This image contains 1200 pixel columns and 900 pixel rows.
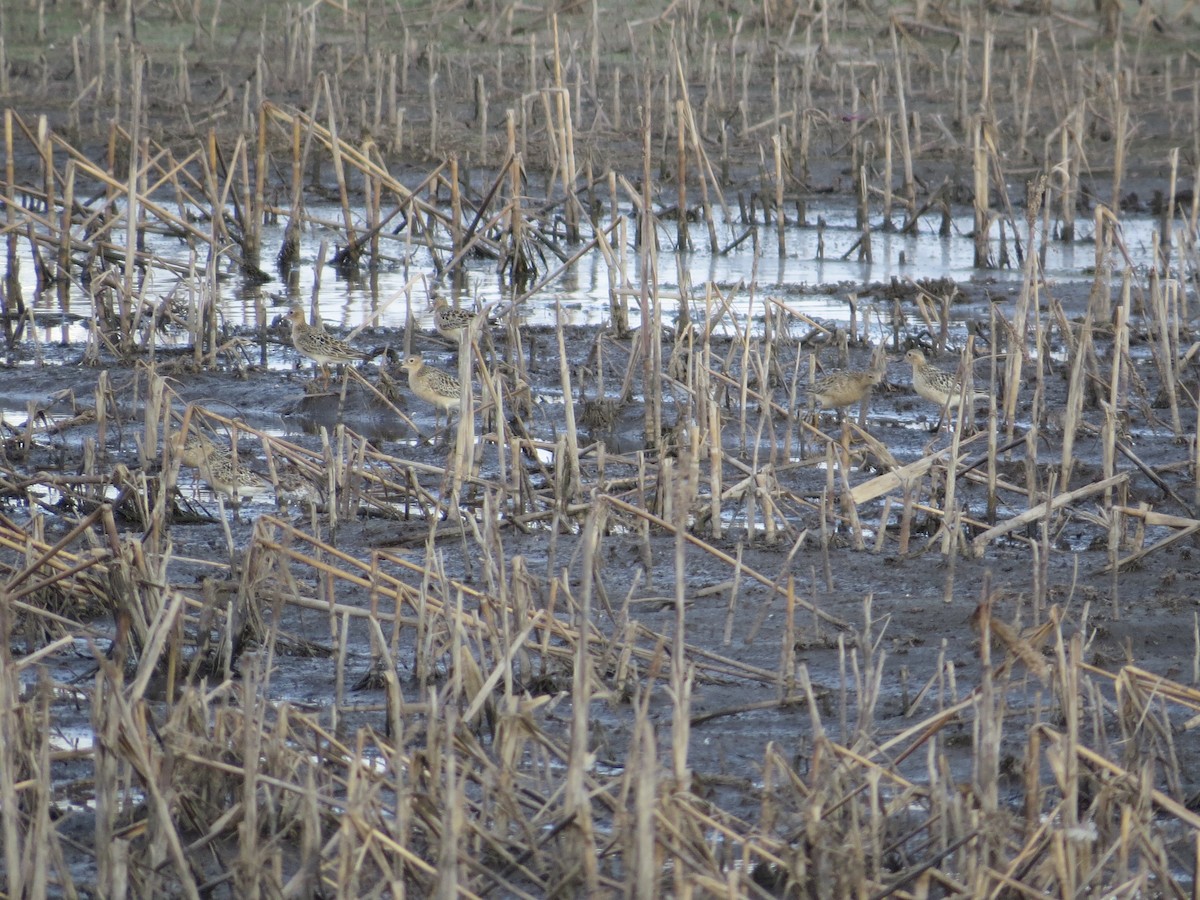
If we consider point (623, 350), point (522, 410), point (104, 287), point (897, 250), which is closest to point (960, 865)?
point (522, 410)

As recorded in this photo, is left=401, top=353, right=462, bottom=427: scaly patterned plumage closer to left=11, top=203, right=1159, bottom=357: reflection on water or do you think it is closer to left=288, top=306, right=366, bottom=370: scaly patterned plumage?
left=288, top=306, right=366, bottom=370: scaly patterned plumage

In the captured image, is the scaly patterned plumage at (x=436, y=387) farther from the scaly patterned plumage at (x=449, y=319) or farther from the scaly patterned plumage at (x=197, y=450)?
the scaly patterned plumage at (x=197, y=450)

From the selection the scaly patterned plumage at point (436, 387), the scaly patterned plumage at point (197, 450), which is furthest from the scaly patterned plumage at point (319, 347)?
the scaly patterned plumage at point (197, 450)

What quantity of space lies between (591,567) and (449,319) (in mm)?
6730

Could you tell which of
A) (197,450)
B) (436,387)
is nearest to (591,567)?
(197,450)

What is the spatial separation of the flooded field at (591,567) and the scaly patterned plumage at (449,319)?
0.13 metres

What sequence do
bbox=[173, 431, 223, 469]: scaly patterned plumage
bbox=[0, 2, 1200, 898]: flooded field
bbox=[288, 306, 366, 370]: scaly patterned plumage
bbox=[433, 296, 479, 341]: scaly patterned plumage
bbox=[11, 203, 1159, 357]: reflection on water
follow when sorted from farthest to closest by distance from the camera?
bbox=[11, 203, 1159, 357]: reflection on water
bbox=[433, 296, 479, 341]: scaly patterned plumage
bbox=[288, 306, 366, 370]: scaly patterned plumage
bbox=[173, 431, 223, 469]: scaly patterned plumage
bbox=[0, 2, 1200, 898]: flooded field

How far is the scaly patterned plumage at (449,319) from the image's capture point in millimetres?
10336

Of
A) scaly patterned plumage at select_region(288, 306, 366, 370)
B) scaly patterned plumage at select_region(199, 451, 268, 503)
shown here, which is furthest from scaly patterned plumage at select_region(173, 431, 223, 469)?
scaly patterned plumage at select_region(288, 306, 366, 370)

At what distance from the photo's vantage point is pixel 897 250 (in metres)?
15.0

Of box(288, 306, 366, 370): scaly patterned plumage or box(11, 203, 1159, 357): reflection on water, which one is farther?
box(11, 203, 1159, 357): reflection on water

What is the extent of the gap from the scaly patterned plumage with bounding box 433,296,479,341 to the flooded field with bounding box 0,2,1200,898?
135 millimetres

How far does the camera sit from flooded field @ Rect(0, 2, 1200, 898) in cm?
362

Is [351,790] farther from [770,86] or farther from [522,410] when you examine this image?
[770,86]
